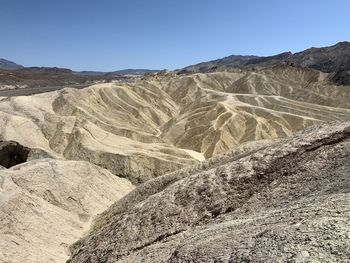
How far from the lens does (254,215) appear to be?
1030 centimetres

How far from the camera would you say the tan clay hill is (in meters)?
12.9

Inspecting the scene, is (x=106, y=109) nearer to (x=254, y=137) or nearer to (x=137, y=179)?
(x=254, y=137)

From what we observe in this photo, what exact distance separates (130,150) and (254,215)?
25238 millimetres

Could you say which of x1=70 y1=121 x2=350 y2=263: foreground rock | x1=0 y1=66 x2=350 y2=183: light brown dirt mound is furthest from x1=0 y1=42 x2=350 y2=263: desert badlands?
x1=0 y1=66 x2=350 y2=183: light brown dirt mound

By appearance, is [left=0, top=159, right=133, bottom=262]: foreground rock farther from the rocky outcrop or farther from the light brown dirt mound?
the light brown dirt mound

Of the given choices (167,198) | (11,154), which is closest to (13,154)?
(11,154)

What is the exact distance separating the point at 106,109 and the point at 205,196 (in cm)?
4805

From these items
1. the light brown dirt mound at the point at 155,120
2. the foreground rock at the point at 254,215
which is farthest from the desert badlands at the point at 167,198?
the light brown dirt mound at the point at 155,120

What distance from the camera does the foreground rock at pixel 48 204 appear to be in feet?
48.4

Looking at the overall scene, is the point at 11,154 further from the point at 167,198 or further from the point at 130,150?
the point at 167,198

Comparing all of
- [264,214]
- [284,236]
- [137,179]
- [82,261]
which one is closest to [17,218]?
[82,261]

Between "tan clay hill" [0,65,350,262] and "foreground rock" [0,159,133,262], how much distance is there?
1.8 inches

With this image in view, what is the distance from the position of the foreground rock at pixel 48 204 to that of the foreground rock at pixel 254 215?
1.40 meters

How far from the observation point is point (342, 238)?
7184 mm
